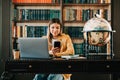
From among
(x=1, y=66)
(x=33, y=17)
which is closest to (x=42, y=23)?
(x=33, y=17)

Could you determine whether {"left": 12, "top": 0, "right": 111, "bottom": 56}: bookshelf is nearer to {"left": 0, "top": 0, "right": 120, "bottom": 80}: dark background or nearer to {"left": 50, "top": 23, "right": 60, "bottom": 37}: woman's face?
{"left": 0, "top": 0, "right": 120, "bottom": 80}: dark background

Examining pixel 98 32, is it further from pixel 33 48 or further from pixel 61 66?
pixel 33 48

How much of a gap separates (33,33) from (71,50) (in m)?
1.35

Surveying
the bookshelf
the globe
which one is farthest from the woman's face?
the bookshelf

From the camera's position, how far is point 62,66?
223 cm

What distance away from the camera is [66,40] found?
346 centimetres

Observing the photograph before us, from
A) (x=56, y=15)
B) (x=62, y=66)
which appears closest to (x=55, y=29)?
(x=56, y=15)

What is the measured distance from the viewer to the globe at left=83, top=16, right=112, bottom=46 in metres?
2.52

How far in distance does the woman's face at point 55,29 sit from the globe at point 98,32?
0.81m

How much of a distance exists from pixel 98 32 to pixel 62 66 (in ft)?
1.90

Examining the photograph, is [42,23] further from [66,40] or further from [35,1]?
[66,40]

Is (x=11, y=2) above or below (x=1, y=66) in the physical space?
above

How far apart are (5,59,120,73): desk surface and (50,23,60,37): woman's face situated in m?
1.17

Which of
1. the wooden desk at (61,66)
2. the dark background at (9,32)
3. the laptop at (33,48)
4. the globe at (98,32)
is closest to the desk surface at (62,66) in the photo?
the wooden desk at (61,66)
